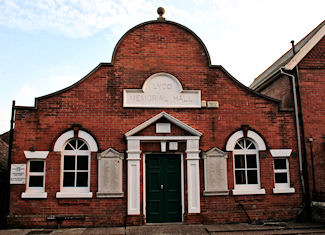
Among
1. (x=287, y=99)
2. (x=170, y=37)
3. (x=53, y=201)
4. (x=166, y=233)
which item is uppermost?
(x=170, y=37)

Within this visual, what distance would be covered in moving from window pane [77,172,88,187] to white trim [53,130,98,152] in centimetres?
84

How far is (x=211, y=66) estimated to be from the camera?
10.7m

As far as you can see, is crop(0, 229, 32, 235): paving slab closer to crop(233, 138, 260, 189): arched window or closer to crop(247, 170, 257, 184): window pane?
crop(233, 138, 260, 189): arched window

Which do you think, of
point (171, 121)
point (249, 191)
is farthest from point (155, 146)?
point (249, 191)

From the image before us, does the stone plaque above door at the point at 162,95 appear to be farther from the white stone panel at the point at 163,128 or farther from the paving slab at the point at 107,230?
the paving slab at the point at 107,230

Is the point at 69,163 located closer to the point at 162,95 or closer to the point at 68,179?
the point at 68,179

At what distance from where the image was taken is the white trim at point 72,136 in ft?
32.0

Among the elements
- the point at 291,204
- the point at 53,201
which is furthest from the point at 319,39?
the point at 53,201

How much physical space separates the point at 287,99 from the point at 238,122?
91.3 inches

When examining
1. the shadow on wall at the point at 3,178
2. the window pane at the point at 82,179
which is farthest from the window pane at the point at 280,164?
the shadow on wall at the point at 3,178

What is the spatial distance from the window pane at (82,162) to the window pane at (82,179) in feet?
0.64

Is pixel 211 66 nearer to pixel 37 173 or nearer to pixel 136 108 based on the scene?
pixel 136 108

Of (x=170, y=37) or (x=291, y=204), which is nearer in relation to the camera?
(x=291, y=204)

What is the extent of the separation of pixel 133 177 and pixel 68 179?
84.4 inches
